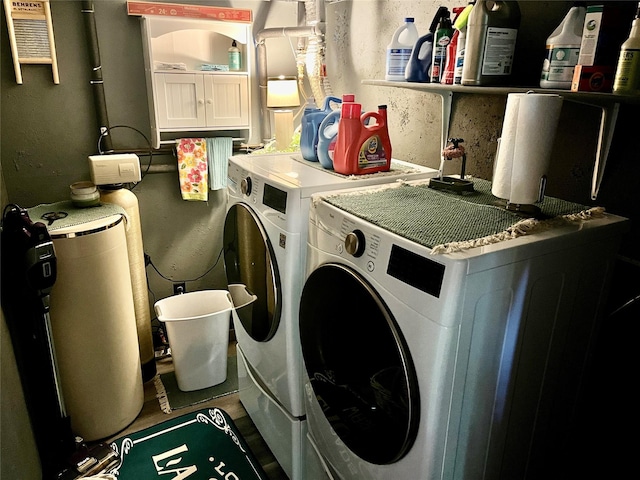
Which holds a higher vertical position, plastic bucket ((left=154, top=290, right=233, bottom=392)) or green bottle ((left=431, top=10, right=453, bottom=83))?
green bottle ((left=431, top=10, right=453, bottom=83))

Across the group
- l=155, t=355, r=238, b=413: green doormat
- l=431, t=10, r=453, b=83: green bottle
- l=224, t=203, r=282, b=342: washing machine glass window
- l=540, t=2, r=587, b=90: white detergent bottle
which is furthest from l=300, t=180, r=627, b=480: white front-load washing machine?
l=155, t=355, r=238, b=413: green doormat

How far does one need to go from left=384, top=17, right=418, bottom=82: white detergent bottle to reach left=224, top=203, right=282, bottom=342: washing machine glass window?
31.0 inches

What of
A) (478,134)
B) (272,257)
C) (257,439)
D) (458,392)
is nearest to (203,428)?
(257,439)

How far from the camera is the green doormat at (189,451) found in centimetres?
190

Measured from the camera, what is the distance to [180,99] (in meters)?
2.53

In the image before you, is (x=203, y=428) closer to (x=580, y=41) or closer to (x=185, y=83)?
(x=185, y=83)

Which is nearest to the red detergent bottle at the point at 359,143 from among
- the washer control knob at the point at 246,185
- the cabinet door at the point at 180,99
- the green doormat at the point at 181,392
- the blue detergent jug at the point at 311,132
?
the blue detergent jug at the point at 311,132

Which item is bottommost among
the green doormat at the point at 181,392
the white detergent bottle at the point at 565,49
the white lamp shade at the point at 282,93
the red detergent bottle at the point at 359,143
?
the green doormat at the point at 181,392

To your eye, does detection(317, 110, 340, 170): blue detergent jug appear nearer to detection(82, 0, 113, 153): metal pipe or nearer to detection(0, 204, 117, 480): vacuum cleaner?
detection(0, 204, 117, 480): vacuum cleaner

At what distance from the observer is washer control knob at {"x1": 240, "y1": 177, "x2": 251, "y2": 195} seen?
1700 mm

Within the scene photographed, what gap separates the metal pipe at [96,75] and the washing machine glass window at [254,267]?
3.34 feet

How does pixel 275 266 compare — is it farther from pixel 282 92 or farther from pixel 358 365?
pixel 282 92

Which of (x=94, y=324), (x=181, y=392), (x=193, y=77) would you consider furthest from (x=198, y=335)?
(x=193, y=77)

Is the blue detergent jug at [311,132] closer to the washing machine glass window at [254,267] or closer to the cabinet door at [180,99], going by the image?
the washing machine glass window at [254,267]
